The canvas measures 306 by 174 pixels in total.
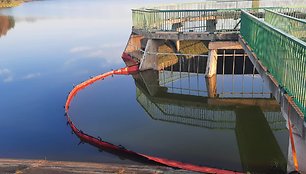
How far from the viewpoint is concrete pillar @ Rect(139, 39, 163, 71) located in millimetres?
28219

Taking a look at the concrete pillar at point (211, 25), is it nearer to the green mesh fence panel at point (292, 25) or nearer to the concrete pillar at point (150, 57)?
the concrete pillar at point (150, 57)

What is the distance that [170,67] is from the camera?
30.1 m

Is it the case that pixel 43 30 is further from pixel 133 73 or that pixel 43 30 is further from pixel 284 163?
pixel 284 163

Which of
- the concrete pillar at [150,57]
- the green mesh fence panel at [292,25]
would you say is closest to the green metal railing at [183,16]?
the concrete pillar at [150,57]

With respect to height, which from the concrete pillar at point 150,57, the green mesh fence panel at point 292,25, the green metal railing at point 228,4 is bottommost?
the concrete pillar at point 150,57

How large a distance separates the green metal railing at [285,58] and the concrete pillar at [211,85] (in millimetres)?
8450

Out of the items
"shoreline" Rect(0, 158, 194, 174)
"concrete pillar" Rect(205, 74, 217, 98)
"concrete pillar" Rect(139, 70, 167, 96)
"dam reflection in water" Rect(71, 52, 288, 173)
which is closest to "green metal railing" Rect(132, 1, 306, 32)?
"concrete pillar" Rect(139, 70, 167, 96)

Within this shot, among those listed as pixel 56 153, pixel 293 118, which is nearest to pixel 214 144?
pixel 293 118

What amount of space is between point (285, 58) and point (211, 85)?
14.3 meters

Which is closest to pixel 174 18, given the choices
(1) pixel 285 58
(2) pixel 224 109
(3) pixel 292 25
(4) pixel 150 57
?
(4) pixel 150 57

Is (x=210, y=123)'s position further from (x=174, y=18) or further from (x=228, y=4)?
(x=228, y=4)

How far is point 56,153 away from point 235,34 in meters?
16.5

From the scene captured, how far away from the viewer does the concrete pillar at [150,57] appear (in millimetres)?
28219

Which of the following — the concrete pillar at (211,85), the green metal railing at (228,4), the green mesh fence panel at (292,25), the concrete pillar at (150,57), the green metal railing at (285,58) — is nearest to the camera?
the green metal railing at (285,58)
